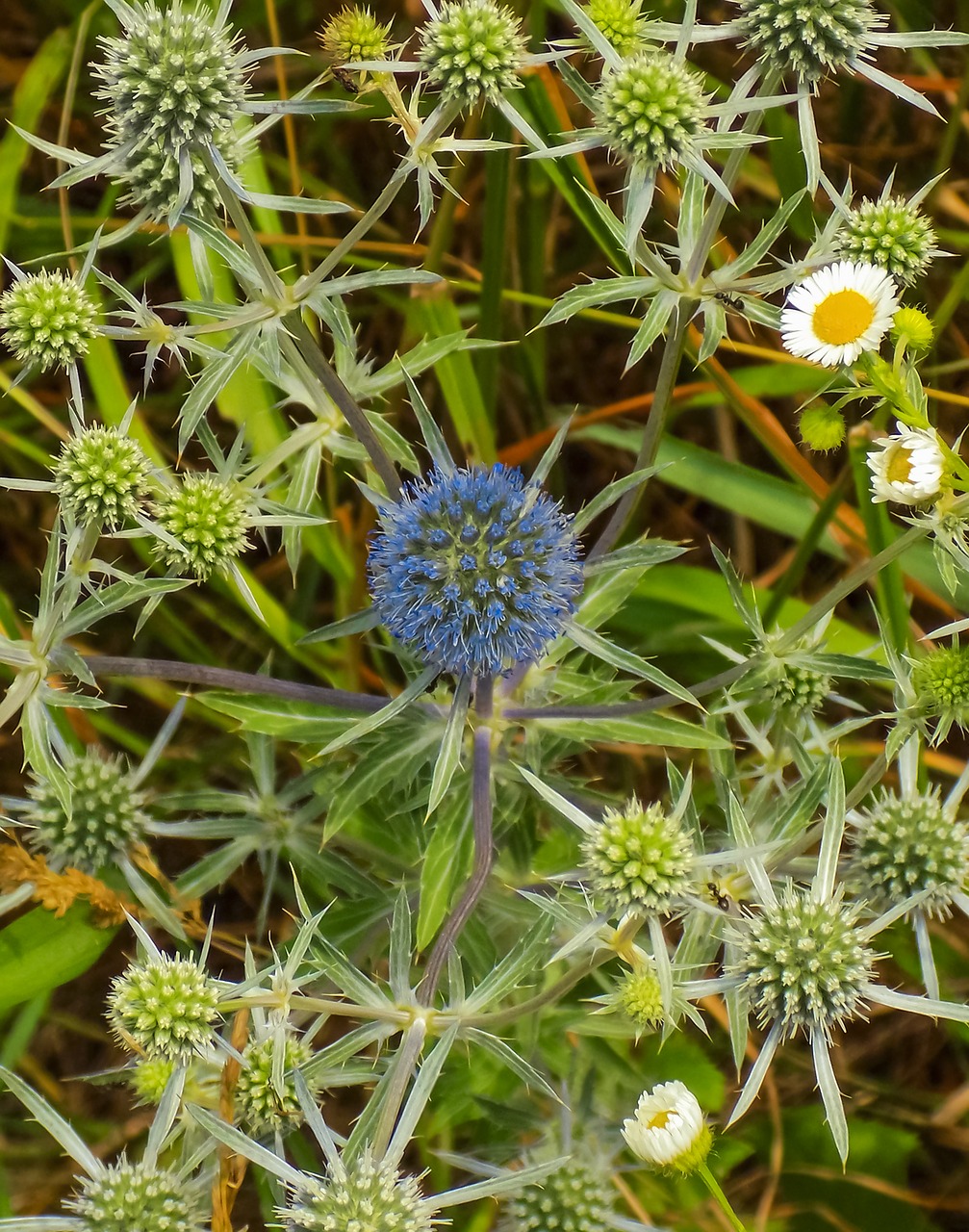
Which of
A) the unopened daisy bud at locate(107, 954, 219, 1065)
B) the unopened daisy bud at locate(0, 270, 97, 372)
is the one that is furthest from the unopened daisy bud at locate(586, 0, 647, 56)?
the unopened daisy bud at locate(107, 954, 219, 1065)

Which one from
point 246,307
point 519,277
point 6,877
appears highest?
point 519,277

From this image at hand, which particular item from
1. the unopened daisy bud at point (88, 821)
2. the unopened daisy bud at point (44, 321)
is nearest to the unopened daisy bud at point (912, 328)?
the unopened daisy bud at point (44, 321)

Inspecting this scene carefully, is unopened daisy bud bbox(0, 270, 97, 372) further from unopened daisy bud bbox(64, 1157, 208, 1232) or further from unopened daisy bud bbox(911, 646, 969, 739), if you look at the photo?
unopened daisy bud bbox(911, 646, 969, 739)

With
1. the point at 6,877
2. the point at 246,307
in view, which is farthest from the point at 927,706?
the point at 6,877

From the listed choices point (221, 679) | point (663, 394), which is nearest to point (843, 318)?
point (663, 394)

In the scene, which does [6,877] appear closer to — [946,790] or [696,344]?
[696,344]

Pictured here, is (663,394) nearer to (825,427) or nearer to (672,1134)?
(825,427)
